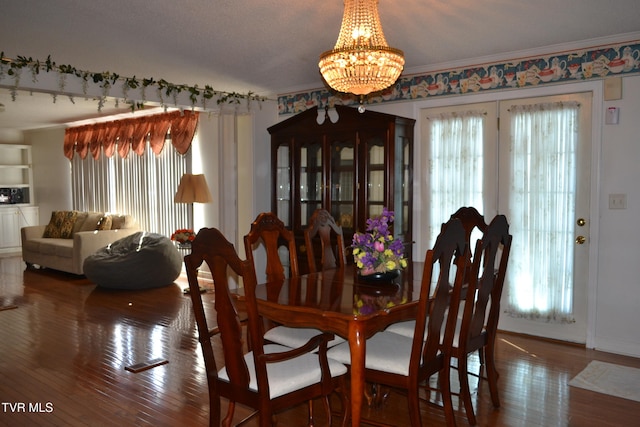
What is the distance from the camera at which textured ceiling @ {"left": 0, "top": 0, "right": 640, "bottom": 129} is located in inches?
131

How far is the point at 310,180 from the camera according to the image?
17.4 ft

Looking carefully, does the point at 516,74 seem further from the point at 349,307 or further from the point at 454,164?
the point at 349,307

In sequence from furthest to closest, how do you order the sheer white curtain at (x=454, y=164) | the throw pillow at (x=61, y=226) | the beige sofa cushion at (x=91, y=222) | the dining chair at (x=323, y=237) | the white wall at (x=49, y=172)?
1. the white wall at (x=49, y=172)
2. the throw pillow at (x=61, y=226)
3. the beige sofa cushion at (x=91, y=222)
4. the sheer white curtain at (x=454, y=164)
5. the dining chair at (x=323, y=237)

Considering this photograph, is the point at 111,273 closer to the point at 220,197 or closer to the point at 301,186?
the point at 220,197

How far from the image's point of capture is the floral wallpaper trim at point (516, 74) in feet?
13.2

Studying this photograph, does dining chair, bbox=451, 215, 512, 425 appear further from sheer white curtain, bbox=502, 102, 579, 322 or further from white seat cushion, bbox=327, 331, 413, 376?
sheer white curtain, bbox=502, 102, 579, 322

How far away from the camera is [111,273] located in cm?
656

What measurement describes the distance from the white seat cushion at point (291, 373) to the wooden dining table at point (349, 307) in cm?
17

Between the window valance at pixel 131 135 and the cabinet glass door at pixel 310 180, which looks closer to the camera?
the cabinet glass door at pixel 310 180

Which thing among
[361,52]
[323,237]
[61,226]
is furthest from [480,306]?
[61,226]

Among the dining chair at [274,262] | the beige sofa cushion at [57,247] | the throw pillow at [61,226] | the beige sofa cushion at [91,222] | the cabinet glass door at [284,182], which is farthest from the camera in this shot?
the throw pillow at [61,226]

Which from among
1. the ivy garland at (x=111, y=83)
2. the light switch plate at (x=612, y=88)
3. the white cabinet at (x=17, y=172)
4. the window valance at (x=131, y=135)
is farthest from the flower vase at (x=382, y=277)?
the white cabinet at (x=17, y=172)

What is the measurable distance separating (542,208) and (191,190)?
4298 mm

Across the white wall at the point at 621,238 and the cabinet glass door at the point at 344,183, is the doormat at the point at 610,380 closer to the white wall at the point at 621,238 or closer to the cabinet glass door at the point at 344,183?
the white wall at the point at 621,238
